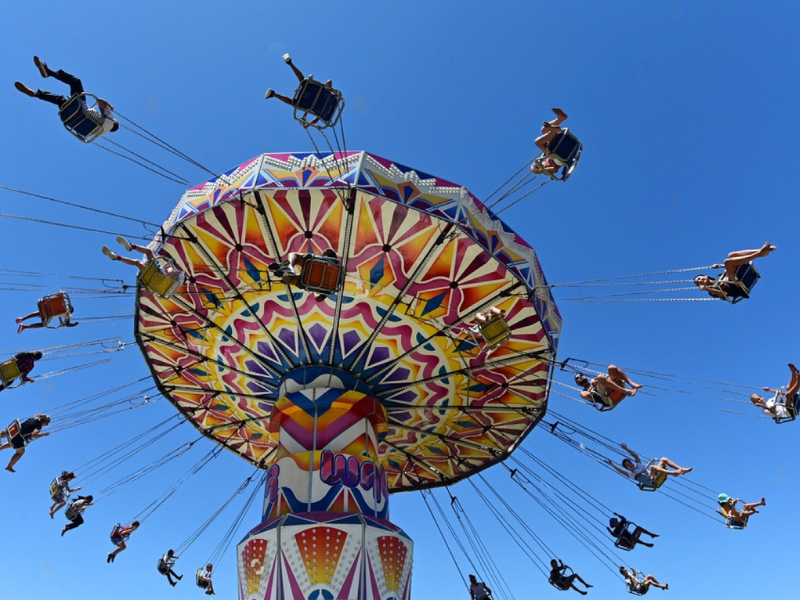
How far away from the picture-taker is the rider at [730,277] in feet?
37.1

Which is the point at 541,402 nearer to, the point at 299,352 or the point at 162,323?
the point at 299,352

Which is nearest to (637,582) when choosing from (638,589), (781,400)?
(638,589)

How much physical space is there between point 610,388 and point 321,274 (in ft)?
19.2

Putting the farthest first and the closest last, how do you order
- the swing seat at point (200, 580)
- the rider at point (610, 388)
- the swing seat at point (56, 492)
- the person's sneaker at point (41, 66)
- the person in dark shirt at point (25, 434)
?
the swing seat at point (200, 580), the swing seat at point (56, 492), the person in dark shirt at point (25, 434), the rider at point (610, 388), the person's sneaker at point (41, 66)

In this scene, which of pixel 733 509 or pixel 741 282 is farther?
pixel 733 509

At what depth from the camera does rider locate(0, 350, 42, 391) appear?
12234 millimetres

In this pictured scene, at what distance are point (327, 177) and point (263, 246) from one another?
6.13 feet

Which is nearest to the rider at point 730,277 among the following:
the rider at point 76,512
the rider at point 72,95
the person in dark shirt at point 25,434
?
the rider at point 72,95

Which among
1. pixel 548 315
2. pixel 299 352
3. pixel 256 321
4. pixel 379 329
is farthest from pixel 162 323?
pixel 548 315

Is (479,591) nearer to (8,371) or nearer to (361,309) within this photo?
(361,309)

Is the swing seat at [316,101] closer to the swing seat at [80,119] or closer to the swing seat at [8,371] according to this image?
the swing seat at [80,119]

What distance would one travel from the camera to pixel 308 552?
1159cm

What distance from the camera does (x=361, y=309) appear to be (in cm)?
1323

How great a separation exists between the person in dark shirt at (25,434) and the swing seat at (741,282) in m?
13.1
